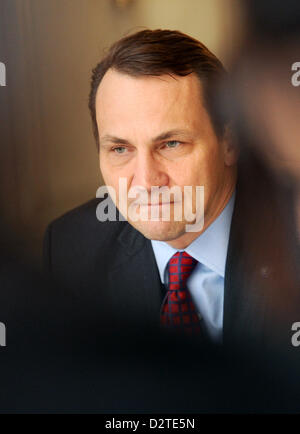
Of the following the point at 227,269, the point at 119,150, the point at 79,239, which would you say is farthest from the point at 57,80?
the point at 227,269

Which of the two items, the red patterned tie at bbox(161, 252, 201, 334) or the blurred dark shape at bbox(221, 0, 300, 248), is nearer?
the blurred dark shape at bbox(221, 0, 300, 248)

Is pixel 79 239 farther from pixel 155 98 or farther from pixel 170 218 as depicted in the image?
pixel 155 98

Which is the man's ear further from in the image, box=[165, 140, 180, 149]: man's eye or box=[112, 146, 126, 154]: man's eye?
box=[112, 146, 126, 154]: man's eye

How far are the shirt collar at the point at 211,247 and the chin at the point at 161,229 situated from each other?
0.03 m

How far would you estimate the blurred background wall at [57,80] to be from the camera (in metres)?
1.22

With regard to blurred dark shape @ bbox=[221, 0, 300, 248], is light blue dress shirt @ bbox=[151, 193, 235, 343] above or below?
below

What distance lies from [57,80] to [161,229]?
43cm

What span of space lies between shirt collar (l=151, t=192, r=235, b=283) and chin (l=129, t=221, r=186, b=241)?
0.03m

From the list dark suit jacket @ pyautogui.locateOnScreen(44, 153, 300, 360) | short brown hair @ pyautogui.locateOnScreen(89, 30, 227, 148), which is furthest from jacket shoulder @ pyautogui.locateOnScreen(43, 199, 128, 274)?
short brown hair @ pyautogui.locateOnScreen(89, 30, 227, 148)

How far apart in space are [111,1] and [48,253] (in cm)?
62

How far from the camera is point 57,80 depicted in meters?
1.26

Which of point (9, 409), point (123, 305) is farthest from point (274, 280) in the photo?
point (9, 409)

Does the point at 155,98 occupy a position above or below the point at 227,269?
above

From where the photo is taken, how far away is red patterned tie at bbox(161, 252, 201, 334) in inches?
52.7
